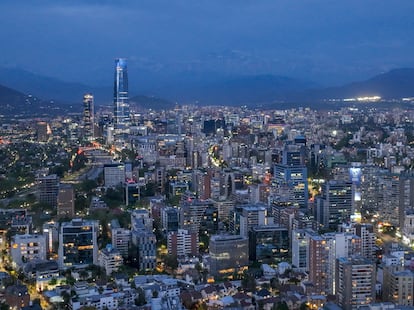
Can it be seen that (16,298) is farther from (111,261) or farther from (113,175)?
(113,175)

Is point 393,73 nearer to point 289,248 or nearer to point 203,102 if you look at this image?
point 203,102

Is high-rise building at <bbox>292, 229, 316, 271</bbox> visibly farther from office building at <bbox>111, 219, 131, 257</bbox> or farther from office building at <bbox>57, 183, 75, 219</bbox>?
office building at <bbox>57, 183, 75, 219</bbox>

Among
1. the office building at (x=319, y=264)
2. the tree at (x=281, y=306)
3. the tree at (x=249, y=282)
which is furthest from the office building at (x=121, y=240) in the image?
the tree at (x=281, y=306)

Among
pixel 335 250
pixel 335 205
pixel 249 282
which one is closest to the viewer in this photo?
pixel 249 282

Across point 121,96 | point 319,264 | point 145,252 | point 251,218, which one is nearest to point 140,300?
point 145,252

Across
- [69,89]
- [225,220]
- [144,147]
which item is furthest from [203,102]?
[225,220]

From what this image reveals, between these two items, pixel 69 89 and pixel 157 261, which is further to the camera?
pixel 69 89
